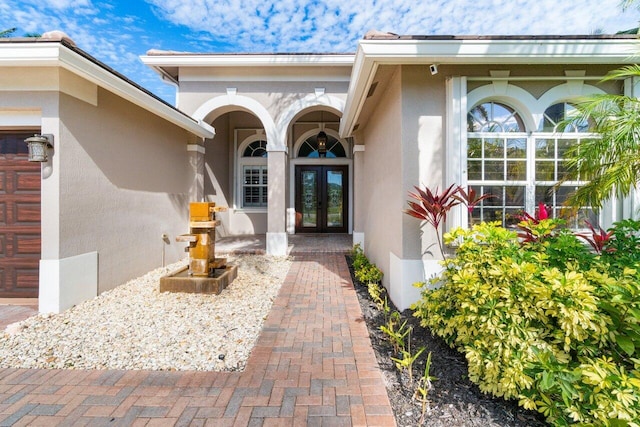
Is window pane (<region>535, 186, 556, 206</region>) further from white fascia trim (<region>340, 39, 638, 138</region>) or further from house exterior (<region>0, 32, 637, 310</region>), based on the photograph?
white fascia trim (<region>340, 39, 638, 138</region>)

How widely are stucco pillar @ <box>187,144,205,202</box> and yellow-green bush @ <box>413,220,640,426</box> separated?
676 cm

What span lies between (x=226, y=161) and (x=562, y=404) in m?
10.9

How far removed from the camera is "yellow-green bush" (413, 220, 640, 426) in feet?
5.46

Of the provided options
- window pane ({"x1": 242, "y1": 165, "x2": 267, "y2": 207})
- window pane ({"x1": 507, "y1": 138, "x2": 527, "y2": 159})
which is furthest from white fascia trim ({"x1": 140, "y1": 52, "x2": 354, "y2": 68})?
window pane ({"x1": 507, "y1": 138, "x2": 527, "y2": 159})

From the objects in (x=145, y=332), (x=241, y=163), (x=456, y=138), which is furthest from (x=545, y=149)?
(x=241, y=163)

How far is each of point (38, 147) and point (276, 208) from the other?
15.8ft

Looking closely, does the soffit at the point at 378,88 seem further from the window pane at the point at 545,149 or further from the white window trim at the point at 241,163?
the white window trim at the point at 241,163

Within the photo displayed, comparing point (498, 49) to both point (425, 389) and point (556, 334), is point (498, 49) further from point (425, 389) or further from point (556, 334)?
point (425, 389)

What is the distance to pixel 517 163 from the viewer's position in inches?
159

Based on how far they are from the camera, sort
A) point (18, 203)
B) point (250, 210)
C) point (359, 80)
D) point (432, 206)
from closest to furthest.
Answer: point (432, 206) < point (18, 203) < point (359, 80) < point (250, 210)

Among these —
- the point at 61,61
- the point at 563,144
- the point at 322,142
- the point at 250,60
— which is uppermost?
the point at 250,60

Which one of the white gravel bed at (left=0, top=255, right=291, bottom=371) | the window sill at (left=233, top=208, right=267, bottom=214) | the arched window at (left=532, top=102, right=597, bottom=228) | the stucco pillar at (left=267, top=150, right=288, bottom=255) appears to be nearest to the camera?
the white gravel bed at (left=0, top=255, right=291, bottom=371)

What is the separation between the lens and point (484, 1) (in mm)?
5289

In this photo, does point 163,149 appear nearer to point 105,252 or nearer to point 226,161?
point 105,252
